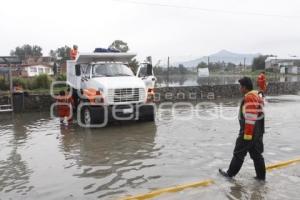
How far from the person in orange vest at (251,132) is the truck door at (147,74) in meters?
9.01

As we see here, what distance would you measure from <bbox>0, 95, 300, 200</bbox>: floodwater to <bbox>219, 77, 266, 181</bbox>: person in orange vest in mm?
281

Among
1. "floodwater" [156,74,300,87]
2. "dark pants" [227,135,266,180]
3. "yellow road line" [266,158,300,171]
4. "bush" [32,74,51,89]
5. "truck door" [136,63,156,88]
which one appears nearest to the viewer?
"dark pants" [227,135,266,180]

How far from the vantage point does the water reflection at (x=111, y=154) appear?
7.07m

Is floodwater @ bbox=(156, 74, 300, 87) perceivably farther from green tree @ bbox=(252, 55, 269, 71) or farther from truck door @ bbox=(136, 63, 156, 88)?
A: green tree @ bbox=(252, 55, 269, 71)

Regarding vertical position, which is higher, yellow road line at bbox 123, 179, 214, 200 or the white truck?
the white truck

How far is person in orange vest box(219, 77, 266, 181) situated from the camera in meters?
6.80

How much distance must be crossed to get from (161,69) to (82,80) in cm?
1587

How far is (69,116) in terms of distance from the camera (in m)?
14.0

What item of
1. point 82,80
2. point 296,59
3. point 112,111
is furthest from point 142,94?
point 296,59

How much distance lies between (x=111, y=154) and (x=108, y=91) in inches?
158

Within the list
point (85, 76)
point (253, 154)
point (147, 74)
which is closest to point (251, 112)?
point (253, 154)

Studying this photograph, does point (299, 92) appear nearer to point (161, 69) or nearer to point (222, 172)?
point (161, 69)

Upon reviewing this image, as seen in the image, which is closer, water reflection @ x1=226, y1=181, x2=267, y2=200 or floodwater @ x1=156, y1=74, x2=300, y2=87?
water reflection @ x1=226, y1=181, x2=267, y2=200

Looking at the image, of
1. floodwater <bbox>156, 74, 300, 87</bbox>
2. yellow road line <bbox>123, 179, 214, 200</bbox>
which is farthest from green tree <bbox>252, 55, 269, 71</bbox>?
yellow road line <bbox>123, 179, 214, 200</bbox>
